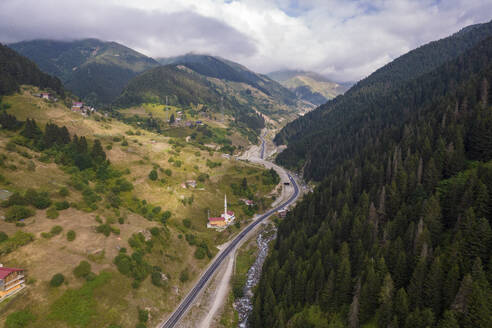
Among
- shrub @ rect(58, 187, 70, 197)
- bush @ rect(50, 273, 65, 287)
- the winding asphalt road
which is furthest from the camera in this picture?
shrub @ rect(58, 187, 70, 197)

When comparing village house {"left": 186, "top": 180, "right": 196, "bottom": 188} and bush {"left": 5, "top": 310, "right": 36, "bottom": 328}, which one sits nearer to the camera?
bush {"left": 5, "top": 310, "right": 36, "bottom": 328}

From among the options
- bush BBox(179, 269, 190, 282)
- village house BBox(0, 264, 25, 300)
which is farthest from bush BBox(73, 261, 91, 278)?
bush BBox(179, 269, 190, 282)

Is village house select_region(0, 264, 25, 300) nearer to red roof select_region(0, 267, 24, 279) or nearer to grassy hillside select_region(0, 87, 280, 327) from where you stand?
red roof select_region(0, 267, 24, 279)

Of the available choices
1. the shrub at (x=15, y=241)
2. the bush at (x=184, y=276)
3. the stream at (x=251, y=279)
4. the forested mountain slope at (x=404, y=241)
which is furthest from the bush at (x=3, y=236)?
the forested mountain slope at (x=404, y=241)

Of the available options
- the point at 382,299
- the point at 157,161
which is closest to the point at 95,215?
the point at 157,161

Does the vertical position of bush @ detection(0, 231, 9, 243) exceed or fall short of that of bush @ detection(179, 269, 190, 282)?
it exceeds it

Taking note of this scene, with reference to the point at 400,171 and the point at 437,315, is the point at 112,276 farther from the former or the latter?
the point at 400,171

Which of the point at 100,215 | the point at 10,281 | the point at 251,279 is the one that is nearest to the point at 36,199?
the point at 100,215
